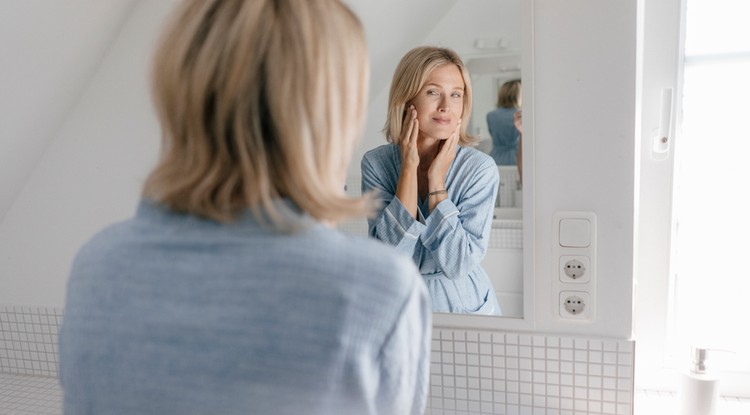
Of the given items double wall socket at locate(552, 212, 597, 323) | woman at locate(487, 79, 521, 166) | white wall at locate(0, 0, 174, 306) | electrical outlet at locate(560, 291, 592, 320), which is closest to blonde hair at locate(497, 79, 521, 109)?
woman at locate(487, 79, 521, 166)

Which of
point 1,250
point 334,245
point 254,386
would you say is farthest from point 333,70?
point 1,250

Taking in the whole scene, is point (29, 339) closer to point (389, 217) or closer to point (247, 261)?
point (389, 217)

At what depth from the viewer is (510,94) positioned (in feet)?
3.77

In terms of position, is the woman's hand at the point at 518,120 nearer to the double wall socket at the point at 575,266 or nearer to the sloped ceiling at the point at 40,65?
the double wall socket at the point at 575,266

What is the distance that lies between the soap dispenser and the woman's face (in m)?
0.63

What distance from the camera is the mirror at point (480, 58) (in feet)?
3.76

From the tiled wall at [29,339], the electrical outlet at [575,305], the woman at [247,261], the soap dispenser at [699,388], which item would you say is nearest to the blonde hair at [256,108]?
the woman at [247,261]

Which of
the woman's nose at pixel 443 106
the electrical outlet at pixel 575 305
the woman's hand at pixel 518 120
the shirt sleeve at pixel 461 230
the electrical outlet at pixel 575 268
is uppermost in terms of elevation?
the woman's nose at pixel 443 106

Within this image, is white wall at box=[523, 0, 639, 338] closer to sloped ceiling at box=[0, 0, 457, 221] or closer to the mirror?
the mirror

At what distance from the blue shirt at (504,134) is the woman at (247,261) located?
1.75 ft

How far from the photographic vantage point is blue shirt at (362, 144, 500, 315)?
119cm

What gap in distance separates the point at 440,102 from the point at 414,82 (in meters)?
0.07

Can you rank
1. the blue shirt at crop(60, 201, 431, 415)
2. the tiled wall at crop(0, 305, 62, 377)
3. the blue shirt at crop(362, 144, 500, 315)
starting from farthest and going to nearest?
the tiled wall at crop(0, 305, 62, 377)
the blue shirt at crop(362, 144, 500, 315)
the blue shirt at crop(60, 201, 431, 415)

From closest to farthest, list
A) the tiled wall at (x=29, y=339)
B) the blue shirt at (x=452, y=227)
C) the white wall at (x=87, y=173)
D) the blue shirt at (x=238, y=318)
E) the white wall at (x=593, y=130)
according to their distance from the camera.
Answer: the blue shirt at (x=238, y=318)
the white wall at (x=593, y=130)
the blue shirt at (x=452, y=227)
the white wall at (x=87, y=173)
the tiled wall at (x=29, y=339)
